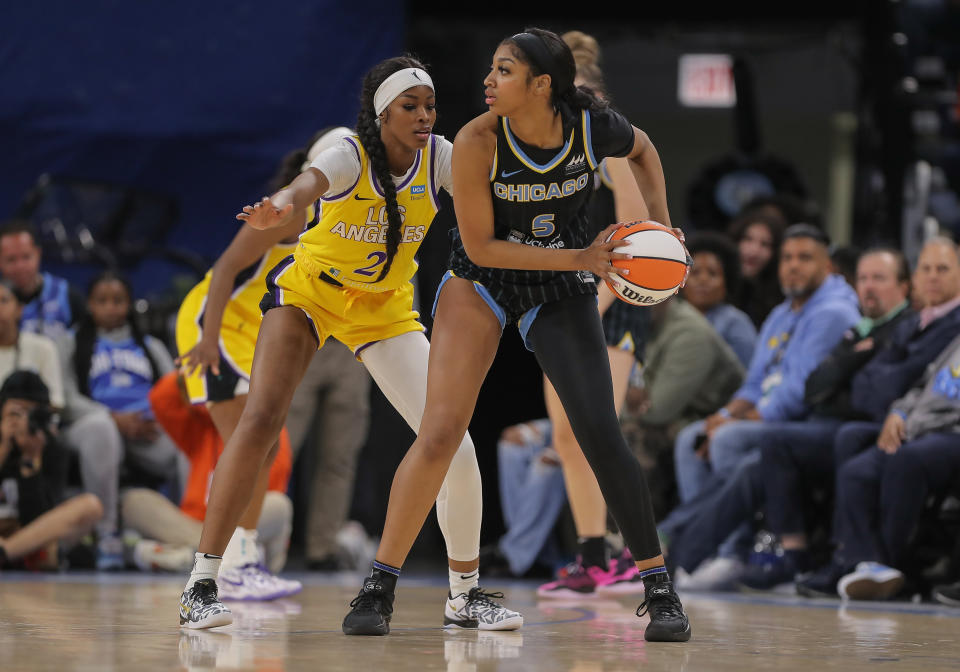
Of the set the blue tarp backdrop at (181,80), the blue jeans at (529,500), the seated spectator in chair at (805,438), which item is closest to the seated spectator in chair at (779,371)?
the seated spectator in chair at (805,438)

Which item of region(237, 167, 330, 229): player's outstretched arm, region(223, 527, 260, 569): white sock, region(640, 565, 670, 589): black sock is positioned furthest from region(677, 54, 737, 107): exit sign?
region(640, 565, 670, 589): black sock

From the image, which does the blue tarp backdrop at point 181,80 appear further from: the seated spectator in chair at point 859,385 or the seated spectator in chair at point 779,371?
the seated spectator in chair at point 859,385

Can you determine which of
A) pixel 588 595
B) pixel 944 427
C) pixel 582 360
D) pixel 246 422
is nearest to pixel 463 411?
pixel 582 360

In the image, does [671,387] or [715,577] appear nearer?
[715,577]

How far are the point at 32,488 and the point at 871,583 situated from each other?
4077 millimetres

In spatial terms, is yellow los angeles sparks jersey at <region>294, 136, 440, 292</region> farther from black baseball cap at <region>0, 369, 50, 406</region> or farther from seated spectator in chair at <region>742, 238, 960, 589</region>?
black baseball cap at <region>0, 369, 50, 406</region>

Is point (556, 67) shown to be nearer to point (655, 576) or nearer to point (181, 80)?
point (655, 576)

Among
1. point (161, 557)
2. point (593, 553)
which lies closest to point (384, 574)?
point (593, 553)

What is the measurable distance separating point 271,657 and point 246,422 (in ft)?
2.88

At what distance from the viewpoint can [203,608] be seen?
3.95m

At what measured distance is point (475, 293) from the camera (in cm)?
405

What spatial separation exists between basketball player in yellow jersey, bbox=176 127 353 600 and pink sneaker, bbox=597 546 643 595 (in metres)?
1.22

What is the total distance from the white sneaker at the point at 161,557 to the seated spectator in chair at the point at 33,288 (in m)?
1.35

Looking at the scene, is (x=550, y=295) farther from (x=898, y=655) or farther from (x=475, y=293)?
(x=898, y=655)
